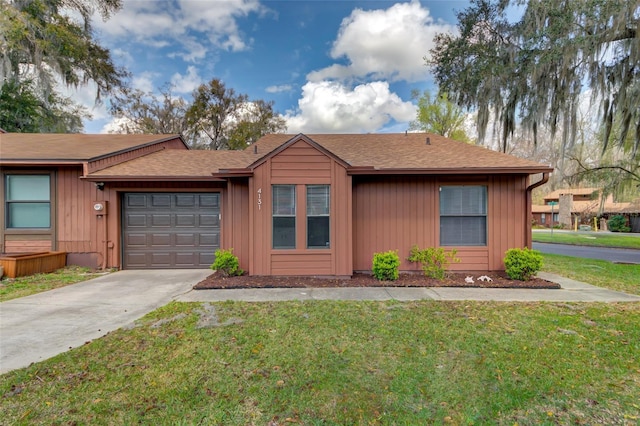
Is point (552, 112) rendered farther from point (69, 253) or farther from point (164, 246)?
point (69, 253)

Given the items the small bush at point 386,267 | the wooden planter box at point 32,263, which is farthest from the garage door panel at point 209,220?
the small bush at point 386,267

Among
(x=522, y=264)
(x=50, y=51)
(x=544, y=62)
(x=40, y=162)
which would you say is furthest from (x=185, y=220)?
(x=50, y=51)

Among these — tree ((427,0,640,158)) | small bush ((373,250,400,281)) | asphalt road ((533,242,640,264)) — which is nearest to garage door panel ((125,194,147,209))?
small bush ((373,250,400,281))

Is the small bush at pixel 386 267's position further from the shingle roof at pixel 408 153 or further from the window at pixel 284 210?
the shingle roof at pixel 408 153

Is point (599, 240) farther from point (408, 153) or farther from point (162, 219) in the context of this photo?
point (162, 219)

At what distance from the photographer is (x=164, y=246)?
7.69m

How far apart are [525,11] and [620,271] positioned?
7.68m

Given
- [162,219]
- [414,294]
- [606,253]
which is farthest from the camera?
[606,253]

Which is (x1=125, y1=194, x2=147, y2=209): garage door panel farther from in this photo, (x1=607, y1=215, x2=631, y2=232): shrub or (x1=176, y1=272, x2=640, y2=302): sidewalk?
(x1=607, y1=215, x2=631, y2=232): shrub

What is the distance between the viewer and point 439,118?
79.5ft

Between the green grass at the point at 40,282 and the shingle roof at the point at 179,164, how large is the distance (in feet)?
7.88

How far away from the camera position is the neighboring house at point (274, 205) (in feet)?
20.5

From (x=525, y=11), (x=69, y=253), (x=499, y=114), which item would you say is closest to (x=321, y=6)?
(x=525, y=11)

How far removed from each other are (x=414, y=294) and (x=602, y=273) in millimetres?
6065
